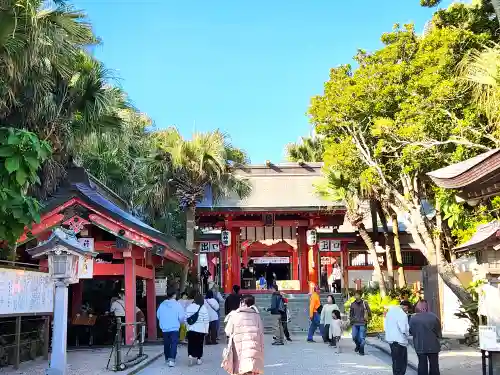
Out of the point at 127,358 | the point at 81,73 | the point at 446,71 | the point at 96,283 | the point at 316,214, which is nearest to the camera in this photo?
the point at 127,358

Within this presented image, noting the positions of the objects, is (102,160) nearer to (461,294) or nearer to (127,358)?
(127,358)

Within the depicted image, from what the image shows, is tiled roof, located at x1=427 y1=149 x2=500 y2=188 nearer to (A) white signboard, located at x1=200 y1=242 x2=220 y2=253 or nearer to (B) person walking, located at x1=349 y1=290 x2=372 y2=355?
(B) person walking, located at x1=349 y1=290 x2=372 y2=355

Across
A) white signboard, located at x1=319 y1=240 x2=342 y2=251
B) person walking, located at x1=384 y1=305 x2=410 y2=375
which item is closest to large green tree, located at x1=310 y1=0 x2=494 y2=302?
person walking, located at x1=384 y1=305 x2=410 y2=375

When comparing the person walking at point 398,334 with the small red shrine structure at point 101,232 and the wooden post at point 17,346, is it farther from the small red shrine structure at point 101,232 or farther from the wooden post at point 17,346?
the small red shrine structure at point 101,232

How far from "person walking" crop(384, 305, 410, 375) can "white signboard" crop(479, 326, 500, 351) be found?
2.13 meters

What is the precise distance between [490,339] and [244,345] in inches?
131

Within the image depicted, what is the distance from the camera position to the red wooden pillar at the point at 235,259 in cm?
2908

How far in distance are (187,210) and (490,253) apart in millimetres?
16175

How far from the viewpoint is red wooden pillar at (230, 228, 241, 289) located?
95.4 feet

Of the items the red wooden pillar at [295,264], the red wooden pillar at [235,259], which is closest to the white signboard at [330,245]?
the red wooden pillar at [235,259]

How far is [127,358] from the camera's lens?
12852mm

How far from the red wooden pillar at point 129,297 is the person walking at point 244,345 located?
8767mm

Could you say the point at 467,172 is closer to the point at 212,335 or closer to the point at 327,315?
the point at 327,315

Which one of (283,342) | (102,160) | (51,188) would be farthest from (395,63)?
(102,160)
